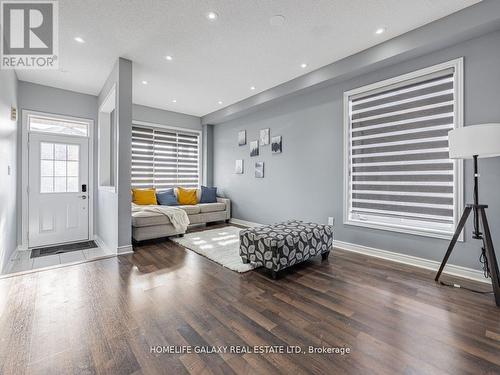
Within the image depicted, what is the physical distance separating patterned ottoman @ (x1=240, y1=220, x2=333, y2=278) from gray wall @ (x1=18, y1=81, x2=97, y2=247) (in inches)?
143

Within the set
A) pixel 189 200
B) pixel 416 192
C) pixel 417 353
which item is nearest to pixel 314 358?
pixel 417 353

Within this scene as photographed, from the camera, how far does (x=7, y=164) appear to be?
3.09m

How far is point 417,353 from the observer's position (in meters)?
1.49

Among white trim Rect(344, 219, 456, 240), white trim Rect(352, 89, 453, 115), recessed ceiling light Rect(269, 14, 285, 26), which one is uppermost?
recessed ceiling light Rect(269, 14, 285, 26)

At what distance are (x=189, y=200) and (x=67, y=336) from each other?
4.17m

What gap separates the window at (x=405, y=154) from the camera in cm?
281

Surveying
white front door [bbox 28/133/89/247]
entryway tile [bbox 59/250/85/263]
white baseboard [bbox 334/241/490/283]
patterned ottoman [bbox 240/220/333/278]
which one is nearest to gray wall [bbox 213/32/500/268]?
white baseboard [bbox 334/241/490/283]

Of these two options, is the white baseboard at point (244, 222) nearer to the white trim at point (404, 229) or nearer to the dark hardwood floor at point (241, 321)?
the white trim at point (404, 229)

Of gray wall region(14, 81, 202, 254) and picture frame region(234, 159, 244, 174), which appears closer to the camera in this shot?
gray wall region(14, 81, 202, 254)

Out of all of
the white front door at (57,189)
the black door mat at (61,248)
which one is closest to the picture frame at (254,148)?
the white front door at (57,189)

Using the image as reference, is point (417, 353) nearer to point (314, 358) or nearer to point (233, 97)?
point (314, 358)

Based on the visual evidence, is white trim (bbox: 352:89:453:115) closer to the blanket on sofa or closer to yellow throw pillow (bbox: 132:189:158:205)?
the blanket on sofa

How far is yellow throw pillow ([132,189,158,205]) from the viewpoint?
16.5 feet

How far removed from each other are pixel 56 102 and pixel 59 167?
119 centimetres
